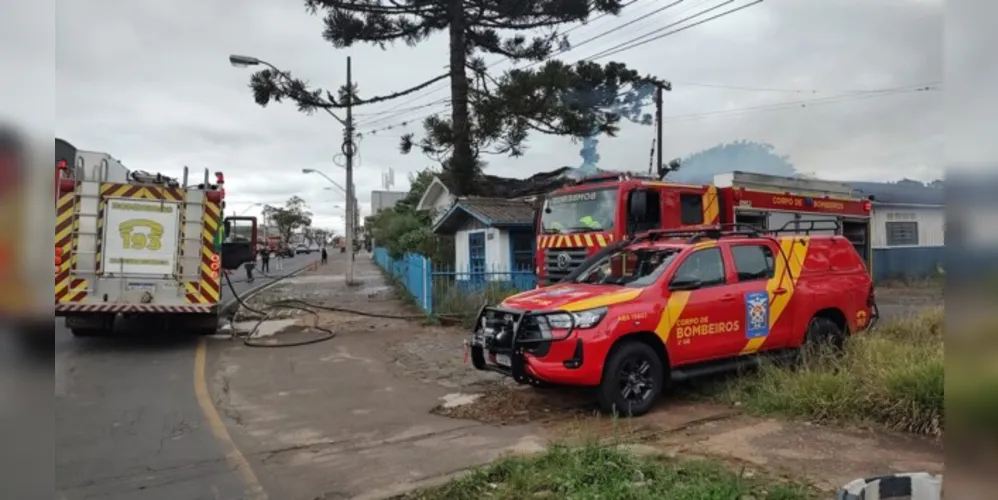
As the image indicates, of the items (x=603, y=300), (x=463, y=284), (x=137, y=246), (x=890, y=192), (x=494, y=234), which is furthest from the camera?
(x=890, y=192)

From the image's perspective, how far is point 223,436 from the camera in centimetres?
628

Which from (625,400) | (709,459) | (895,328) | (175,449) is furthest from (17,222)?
(895,328)

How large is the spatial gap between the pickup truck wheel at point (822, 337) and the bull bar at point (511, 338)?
323 centimetres

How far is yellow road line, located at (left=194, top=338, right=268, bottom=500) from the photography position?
4.93 m

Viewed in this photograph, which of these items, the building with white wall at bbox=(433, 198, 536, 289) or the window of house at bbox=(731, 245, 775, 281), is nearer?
the window of house at bbox=(731, 245, 775, 281)

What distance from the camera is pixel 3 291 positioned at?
1149mm

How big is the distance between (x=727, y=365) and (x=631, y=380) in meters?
1.37

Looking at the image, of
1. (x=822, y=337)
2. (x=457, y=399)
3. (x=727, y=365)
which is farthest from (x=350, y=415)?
(x=822, y=337)

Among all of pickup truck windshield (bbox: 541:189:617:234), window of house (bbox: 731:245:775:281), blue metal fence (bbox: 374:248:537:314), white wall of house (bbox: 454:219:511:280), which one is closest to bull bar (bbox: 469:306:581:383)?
window of house (bbox: 731:245:775:281)

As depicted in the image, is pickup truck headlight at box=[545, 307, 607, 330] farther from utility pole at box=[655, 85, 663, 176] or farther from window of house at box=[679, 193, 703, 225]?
utility pole at box=[655, 85, 663, 176]

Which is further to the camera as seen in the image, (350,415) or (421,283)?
(421,283)

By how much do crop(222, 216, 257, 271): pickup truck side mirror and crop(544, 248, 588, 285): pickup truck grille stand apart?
5.97 m

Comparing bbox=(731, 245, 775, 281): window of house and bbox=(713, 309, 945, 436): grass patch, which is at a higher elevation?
bbox=(731, 245, 775, 281): window of house

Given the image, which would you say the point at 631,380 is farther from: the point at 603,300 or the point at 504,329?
the point at 504,329
